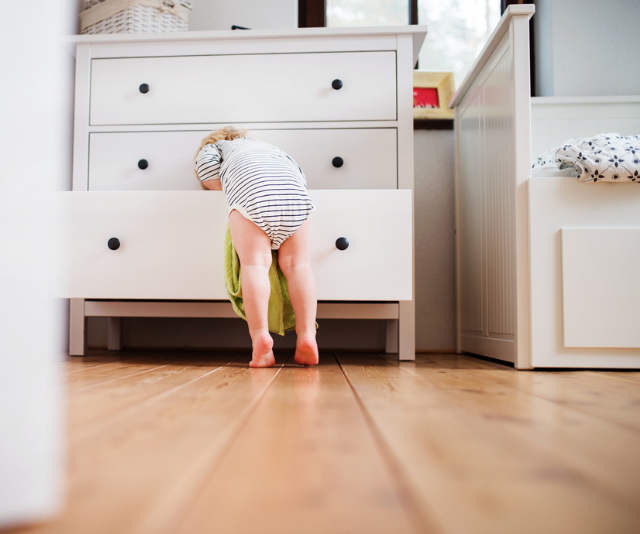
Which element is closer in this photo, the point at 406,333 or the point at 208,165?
the point at 208,165

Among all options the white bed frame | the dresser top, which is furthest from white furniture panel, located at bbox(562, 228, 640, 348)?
the dresser top

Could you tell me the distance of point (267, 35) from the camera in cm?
147

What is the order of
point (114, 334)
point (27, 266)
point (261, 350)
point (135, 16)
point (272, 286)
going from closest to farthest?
point (27, 266) < point (261, 350) < point (272, 286) < point (135, 16) < point (114, 334)

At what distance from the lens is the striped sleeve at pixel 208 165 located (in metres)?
1.27

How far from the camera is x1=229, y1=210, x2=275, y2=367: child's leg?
1055 millimetres

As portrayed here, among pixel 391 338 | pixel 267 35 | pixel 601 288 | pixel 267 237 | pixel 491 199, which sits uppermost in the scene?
pixel 267 35

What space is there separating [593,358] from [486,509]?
0.96 meters

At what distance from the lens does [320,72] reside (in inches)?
57.9

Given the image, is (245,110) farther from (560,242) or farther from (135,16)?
(560,242)

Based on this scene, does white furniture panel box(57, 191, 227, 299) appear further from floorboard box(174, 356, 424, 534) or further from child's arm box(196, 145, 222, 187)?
floorboard box(174, 356, 424, 534)

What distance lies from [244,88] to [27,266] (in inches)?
53.2

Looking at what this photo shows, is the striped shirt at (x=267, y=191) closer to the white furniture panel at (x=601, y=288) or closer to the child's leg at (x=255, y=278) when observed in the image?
the child's leg at (x=255, y=278)

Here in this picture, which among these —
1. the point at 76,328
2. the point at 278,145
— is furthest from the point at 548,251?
the point at 76,328

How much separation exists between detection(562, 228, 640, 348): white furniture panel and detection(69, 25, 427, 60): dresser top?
0.72 metres
